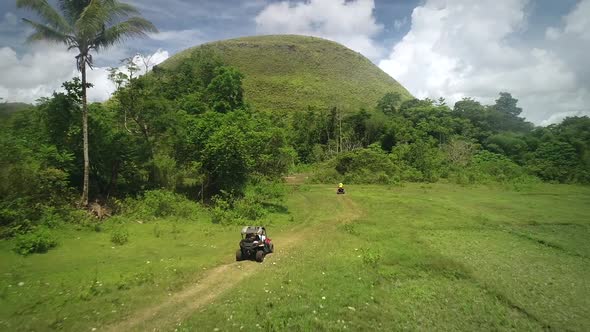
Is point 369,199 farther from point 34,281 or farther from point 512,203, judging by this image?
point 34,281

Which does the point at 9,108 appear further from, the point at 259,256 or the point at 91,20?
the point at 259,256

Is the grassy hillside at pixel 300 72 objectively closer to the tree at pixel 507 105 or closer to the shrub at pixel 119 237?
the tree at pixel 507 105

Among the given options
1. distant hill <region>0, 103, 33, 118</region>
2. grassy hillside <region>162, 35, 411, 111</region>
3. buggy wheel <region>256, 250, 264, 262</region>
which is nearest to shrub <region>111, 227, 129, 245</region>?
buggy wheel <region>256, 250, 264, 262</region>

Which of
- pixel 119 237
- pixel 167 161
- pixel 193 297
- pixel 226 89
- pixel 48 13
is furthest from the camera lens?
pixel 226 89

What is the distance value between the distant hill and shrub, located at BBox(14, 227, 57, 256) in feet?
51.5

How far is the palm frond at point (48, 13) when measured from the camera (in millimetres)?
18708

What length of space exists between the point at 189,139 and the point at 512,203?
28.2 meters

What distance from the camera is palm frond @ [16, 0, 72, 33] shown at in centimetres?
1871

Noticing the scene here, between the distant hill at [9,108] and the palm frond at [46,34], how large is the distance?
361 inches

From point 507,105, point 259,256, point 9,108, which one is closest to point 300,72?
point 507,105

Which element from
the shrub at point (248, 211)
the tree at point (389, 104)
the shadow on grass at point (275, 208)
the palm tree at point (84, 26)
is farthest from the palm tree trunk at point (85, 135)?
the tree at point (389, 104)

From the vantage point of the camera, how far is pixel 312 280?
1278 cm

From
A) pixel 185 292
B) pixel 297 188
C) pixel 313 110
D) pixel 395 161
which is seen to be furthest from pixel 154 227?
pixel 313 110

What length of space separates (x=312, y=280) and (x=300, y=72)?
11386 centimetres
